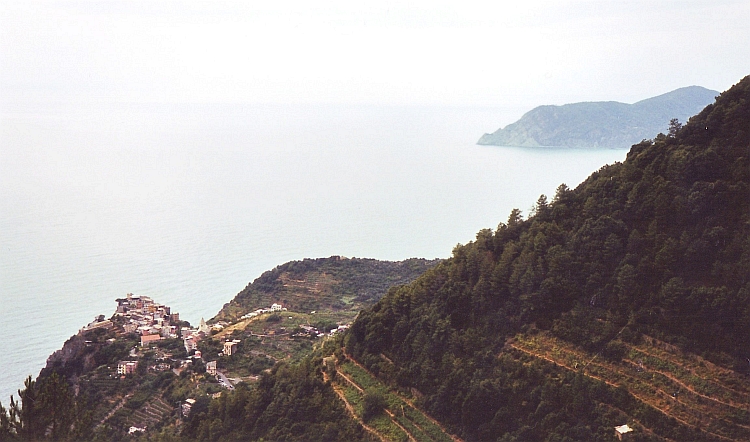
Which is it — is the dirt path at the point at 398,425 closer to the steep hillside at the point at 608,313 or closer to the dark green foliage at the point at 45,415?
the steep hillside at the point at 608,313

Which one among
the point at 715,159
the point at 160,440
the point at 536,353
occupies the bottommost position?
the point at 160,440

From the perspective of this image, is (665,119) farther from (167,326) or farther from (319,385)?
(319,385)

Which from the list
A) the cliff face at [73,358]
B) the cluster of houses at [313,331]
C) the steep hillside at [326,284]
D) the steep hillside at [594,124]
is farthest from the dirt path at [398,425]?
the steep hillside at [594,124]

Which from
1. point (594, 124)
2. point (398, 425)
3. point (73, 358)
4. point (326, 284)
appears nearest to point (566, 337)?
point (398, 425)

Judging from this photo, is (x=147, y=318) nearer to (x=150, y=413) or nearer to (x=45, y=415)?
(x=150, y=413)

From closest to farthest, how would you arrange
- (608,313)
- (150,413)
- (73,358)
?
1. (608,313)
2. (150,413)
3. (73,358)

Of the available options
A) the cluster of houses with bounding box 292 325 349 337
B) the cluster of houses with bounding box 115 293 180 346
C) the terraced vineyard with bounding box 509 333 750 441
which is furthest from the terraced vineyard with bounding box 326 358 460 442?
the cluster of houses with bounding box 115 293 180 346

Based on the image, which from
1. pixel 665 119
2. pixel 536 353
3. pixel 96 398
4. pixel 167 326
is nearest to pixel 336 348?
pixel 536 353
